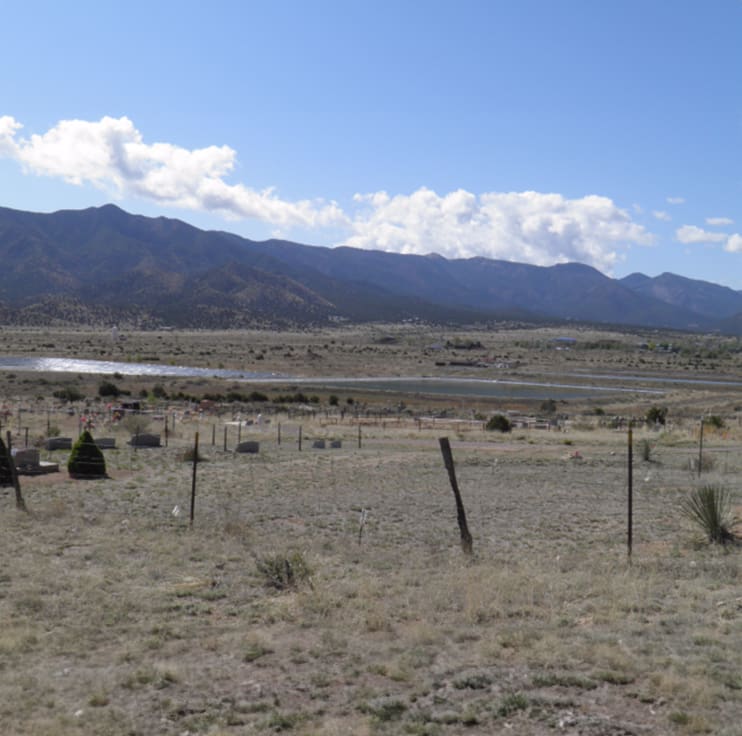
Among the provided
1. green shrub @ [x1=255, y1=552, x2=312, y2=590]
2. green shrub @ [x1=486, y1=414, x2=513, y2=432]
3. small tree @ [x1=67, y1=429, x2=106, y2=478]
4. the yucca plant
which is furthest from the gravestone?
the yucca plant

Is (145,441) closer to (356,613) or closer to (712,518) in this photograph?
(712,518)

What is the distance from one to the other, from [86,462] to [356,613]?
17460mm

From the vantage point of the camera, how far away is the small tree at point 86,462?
2497 centimetres

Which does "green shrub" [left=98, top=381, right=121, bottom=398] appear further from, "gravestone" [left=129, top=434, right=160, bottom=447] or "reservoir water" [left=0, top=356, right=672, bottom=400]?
"gravestone" [left=129, top=434, right=160, bottom=447]

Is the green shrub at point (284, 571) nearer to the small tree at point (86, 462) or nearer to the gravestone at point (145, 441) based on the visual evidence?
the small tree at point (86, 462)

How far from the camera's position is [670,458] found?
34500mm

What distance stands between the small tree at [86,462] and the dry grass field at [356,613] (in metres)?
0.99

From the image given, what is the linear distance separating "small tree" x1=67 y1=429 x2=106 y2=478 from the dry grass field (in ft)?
3.26

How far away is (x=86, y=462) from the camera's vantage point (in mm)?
25188

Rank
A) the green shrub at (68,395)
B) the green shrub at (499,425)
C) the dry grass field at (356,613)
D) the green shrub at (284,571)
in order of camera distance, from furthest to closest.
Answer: the green shrub at (68,395), the green shrub at (499,425), the green shrub at (284,571), the dry grass field at (356,613)

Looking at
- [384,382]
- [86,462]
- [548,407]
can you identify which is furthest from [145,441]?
[384,382]

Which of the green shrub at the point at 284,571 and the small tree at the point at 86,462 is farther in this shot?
the small tree at the point at 86,462

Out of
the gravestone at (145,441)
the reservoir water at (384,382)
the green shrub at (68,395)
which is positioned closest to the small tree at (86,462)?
the gravestone at (145,441)

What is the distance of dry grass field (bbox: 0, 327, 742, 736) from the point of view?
6.99 m
